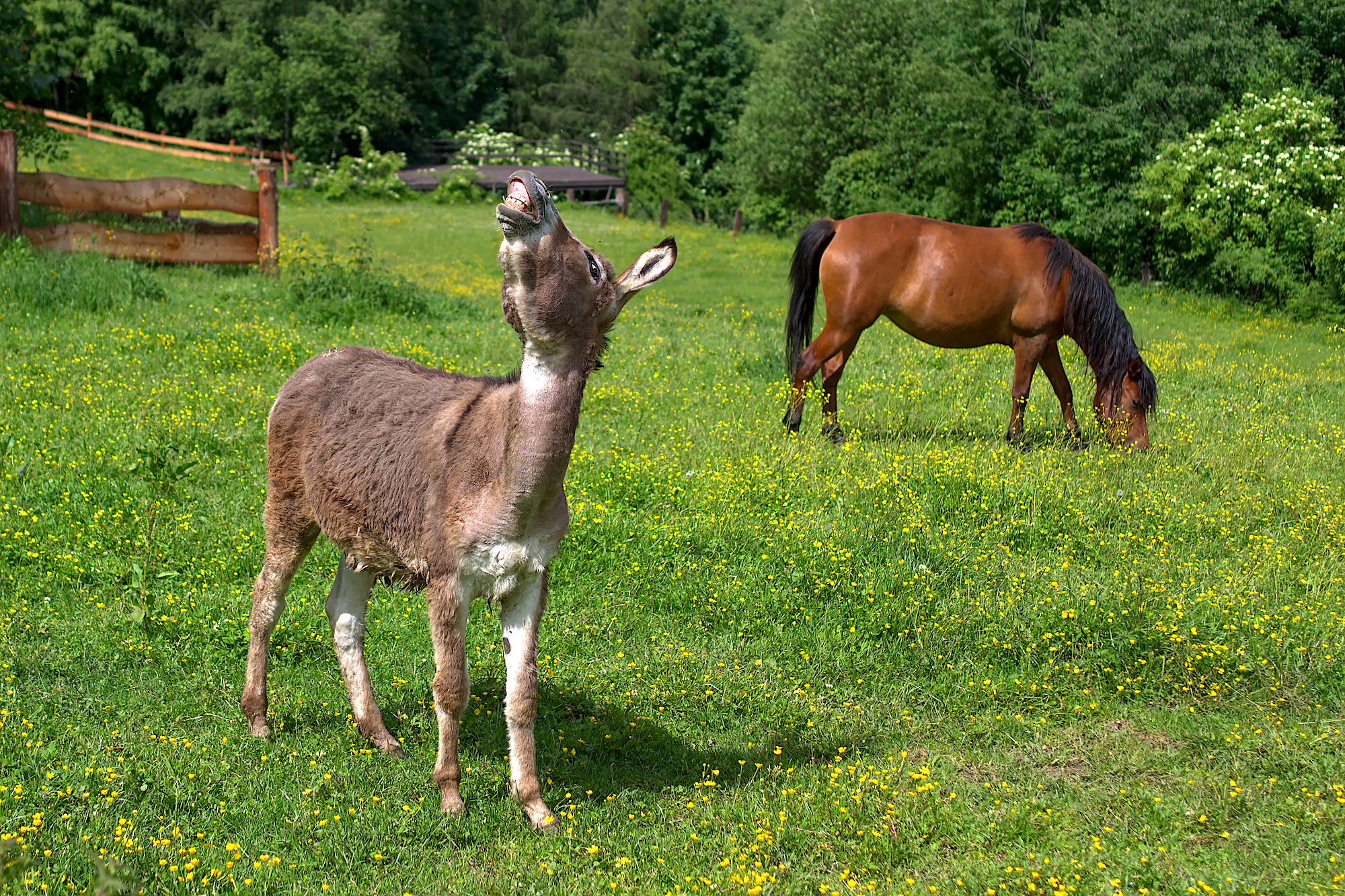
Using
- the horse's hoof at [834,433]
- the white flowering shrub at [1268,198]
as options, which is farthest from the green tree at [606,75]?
the horse's hoof at [834,433]

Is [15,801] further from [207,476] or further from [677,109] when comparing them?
[677,109]

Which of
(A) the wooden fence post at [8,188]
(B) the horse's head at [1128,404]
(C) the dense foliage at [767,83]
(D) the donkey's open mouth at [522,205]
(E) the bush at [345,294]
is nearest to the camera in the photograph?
(D) the donkey's open mouth at [522,205]

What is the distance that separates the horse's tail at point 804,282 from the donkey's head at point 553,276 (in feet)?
22.5

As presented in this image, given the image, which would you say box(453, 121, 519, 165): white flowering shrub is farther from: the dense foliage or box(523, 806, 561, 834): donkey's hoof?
box(523, 806, 561, 834): donkey's hoof

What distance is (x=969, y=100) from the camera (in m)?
27.0

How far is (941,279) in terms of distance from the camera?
1052 centimetres

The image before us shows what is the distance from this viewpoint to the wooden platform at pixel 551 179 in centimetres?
4106

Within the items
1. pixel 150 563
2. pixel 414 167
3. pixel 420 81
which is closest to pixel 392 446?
pixel 150 563

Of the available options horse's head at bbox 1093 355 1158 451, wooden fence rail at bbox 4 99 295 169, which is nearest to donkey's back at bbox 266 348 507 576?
horse's head at bbox 1093 355 1158 451

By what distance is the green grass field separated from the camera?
13.8 feet

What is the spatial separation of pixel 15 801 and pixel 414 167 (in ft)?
155

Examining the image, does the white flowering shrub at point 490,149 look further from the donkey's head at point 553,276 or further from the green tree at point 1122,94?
the donkey's head at point 553,276

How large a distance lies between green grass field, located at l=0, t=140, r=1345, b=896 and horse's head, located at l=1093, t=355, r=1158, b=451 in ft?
0.81

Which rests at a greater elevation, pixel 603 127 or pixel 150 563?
pixel 603 127
